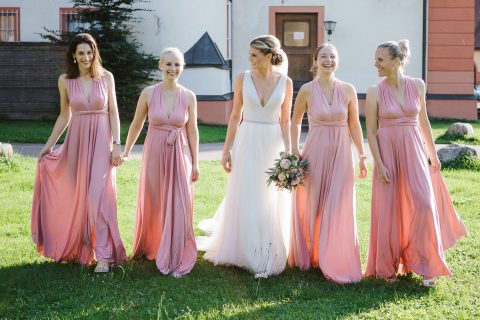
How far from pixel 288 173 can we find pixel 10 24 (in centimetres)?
1793

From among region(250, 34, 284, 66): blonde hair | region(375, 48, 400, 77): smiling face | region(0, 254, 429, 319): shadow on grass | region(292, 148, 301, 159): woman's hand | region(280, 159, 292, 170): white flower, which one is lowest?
region(0, 254, 429, 319): shadow on grass

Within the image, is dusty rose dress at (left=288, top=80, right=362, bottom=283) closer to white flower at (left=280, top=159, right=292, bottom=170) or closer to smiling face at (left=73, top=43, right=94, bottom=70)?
white flower at (left=280, top=159, right=292, bottom=170)

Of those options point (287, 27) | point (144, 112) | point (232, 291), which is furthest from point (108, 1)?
point (232, 291)

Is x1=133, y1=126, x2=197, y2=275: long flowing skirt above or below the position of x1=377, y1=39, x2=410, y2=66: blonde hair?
below

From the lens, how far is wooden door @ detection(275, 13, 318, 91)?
23.3 metres

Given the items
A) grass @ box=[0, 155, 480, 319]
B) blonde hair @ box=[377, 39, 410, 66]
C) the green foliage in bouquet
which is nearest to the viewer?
grass @ box=[0, 155, 480, 319]

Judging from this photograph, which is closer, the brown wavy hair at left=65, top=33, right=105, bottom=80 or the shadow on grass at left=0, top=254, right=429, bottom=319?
the shadow on grass at left=0, top=254, right=429, bottom=319

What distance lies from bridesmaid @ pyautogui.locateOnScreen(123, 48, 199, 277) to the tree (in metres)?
12.9

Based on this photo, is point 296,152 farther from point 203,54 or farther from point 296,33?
point 296,33

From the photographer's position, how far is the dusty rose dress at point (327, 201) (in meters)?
6.02

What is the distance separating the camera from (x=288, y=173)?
19.8 feet

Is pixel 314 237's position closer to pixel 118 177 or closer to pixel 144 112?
pixel 144 112

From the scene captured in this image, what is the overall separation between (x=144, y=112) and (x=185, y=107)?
394 mm

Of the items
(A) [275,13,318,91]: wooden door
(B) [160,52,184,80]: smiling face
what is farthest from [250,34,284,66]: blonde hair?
(A) [275,13,318,91]: wooden door
